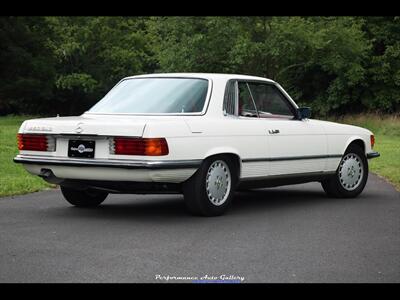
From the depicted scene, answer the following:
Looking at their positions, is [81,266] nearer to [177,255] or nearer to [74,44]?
[177,255]

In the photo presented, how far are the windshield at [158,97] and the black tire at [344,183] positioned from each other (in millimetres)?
2537

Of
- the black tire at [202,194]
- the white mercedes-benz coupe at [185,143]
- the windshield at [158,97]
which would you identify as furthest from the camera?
the windshield at [158,97]

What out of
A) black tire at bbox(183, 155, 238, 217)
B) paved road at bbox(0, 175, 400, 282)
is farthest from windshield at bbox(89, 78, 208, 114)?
paved road at bbox(0, 175, 400, 282)

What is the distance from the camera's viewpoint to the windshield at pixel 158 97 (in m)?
8.69

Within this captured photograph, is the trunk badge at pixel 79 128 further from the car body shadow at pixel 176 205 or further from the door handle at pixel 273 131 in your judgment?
the door handle at pixel 273 131

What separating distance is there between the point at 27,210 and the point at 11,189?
2.14 m

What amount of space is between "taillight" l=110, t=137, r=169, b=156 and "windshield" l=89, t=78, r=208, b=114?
2.72 feet

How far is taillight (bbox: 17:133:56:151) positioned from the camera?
8.43m

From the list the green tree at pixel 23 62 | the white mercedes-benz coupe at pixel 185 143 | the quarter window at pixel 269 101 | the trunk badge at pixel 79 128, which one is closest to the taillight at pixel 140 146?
the white mercedes-benz coupe at pixel 185 143

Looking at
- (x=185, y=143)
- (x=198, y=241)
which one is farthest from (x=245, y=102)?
(x=198, y=241)

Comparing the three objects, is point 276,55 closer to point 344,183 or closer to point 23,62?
point 23,62

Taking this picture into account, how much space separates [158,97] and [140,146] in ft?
3.81

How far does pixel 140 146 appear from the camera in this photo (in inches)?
309

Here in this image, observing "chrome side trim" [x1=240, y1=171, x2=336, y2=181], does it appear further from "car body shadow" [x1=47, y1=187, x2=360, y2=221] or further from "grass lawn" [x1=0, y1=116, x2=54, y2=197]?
"grass lawn" [x1=0, y1=116, x2=54, y2=197]
